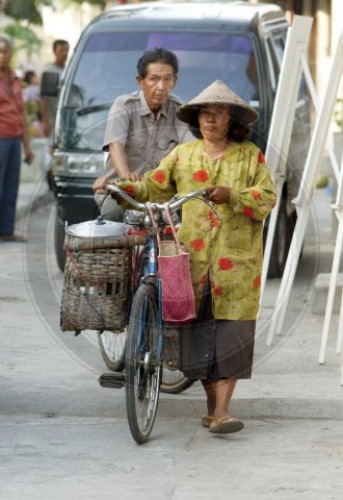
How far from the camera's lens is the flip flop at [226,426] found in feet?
21.9

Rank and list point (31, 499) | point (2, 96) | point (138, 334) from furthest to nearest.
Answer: point (2, 96) < point (138, 334) < point (31, 499)

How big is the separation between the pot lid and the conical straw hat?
24.6 inches

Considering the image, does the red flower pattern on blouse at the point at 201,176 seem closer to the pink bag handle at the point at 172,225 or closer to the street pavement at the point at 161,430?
the pink bag handle at the point at 172,225

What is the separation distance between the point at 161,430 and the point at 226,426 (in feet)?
1.14

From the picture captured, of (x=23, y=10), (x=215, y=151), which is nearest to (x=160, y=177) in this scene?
Answer: (x=215, y=151)

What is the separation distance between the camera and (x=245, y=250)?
6617 millimetres

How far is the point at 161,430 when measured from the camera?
6.84m

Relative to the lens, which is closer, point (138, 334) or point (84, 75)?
point (138, 334)

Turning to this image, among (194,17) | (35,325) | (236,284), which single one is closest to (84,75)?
(194,17)

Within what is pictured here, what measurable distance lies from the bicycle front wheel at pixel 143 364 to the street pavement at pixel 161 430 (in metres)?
0.12

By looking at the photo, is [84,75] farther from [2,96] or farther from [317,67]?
[317,67]

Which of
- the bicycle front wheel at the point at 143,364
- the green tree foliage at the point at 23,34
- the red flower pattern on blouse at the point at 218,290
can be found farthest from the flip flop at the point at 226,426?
the green tree foliage at the point at 23,34

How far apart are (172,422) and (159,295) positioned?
759mm

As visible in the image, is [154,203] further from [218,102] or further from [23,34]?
[23,34]
